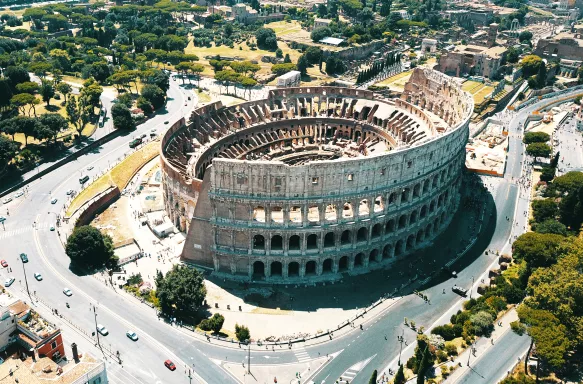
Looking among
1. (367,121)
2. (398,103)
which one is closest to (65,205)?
(367,121)

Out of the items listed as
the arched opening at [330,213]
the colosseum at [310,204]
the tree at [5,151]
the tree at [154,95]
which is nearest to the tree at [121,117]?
the tree at [154,95]

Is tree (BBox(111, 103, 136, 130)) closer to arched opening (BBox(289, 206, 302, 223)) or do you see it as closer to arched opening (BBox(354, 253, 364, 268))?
arched opening (BBox(289, 206, 302, 223))

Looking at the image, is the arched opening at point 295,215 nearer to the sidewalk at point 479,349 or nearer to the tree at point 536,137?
the sidewalk at point 479,349

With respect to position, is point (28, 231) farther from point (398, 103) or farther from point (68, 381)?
point (398, 103)

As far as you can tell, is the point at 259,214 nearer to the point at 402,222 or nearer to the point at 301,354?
the point at 301,354

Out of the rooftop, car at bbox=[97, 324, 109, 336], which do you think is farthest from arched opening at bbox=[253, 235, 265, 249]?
the rooftop

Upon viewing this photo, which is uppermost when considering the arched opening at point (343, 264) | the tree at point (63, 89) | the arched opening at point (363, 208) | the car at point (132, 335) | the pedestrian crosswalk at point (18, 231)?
the tree at point (63, 89)

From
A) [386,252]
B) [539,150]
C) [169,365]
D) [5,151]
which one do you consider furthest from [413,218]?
[5,151]
